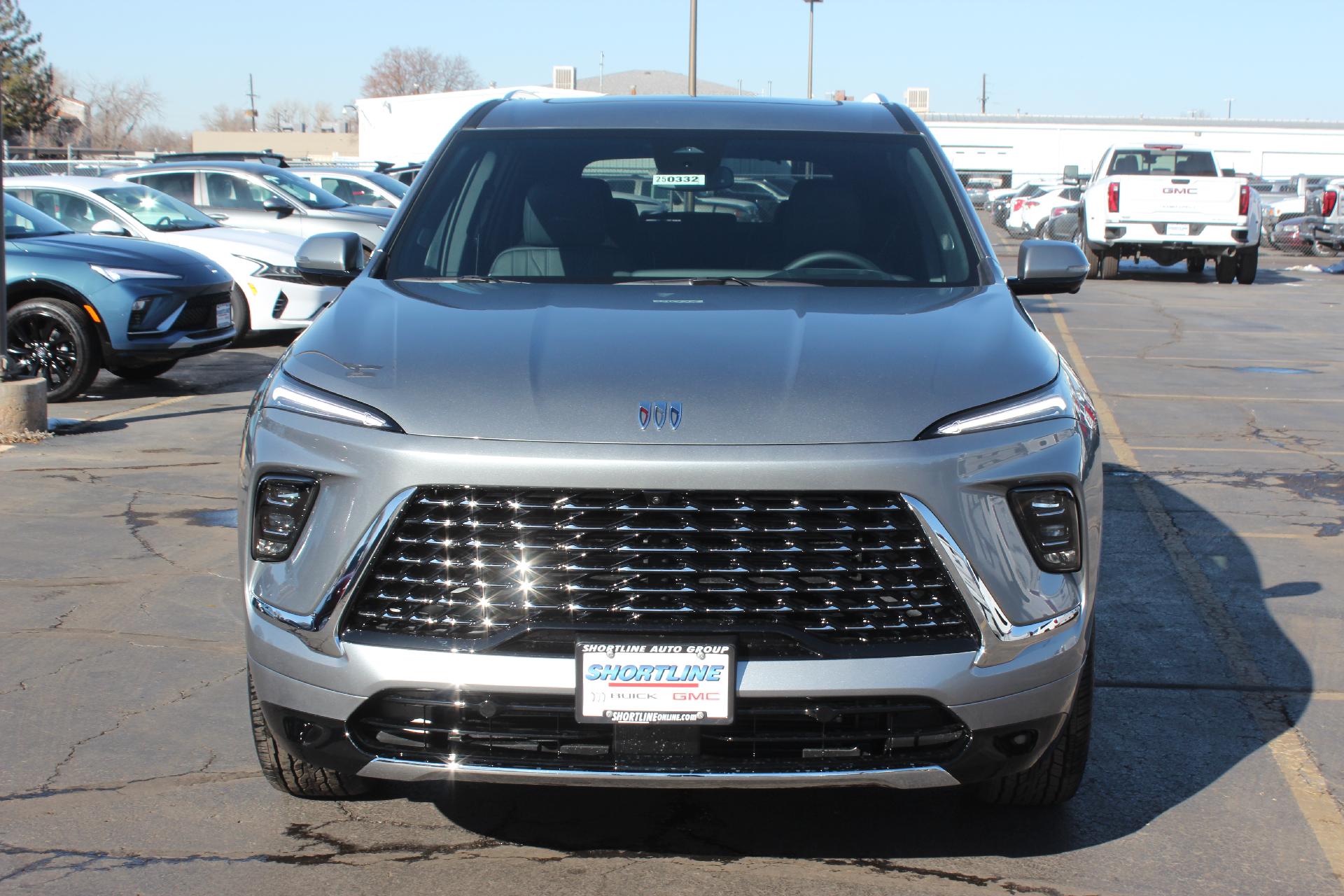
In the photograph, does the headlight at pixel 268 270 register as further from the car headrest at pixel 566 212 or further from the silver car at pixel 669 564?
the silver car at pixel 669 564

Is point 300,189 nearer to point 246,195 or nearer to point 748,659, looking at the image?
point 246,195

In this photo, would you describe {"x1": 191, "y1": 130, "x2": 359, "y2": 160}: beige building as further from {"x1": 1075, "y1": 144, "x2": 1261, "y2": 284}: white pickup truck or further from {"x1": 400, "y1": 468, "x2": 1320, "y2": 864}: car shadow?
{"x1": 400, "y1": 468, "x2": 1320, "y2": 864}: car shadow

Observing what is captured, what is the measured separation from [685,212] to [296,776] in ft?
6.80

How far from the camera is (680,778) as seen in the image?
10.1 feet

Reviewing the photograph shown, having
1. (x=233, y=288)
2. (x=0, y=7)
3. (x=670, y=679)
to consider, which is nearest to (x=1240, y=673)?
(x=670, y=679)

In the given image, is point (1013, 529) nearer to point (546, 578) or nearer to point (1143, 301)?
point (546, 578)

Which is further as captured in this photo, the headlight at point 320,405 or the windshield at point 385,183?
the windshield at point 385,183

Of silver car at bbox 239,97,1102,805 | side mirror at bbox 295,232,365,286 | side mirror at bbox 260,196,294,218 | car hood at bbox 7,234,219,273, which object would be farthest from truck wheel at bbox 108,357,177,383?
silver car at bbox 239,97,1102,805

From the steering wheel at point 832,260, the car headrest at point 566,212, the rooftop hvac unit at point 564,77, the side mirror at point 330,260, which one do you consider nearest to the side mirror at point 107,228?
the side mirror at point 330,260

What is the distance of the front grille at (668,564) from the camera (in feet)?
9.87

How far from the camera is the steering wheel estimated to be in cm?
448

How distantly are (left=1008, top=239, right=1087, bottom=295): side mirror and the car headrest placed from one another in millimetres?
1334

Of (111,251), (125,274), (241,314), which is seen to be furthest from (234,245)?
(125,274)

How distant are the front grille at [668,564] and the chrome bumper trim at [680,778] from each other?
0.94 feet
